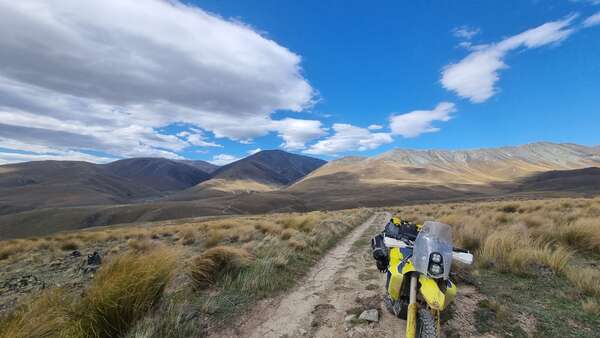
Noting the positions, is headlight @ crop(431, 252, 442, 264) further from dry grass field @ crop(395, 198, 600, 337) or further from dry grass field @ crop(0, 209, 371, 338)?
dry grass field @ crop(0, 209, 371, 338)

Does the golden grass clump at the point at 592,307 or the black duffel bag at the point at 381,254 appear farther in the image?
the black duffel bag at the point at 381,254

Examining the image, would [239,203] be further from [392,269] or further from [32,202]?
[32,202]

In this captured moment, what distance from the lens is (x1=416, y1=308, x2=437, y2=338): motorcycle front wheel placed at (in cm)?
302

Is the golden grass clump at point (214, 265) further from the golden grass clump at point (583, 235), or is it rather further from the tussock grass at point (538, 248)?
the golden grass clump at point (583, 235)

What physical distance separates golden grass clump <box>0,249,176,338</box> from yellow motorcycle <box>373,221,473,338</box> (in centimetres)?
353

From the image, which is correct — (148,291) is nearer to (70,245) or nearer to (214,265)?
(214,265)

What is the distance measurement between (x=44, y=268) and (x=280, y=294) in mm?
8797

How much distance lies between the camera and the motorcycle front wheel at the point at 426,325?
3018 millimetres

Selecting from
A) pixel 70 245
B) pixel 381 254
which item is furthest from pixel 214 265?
pixel 70 245

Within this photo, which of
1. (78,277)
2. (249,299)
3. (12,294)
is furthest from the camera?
(78,277)

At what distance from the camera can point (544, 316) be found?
4258 mm

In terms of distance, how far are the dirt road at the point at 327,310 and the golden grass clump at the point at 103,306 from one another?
51.5 inches

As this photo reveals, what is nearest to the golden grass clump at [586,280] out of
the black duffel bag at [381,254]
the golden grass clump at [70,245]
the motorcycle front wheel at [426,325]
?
the black duffel bag at [381,254]

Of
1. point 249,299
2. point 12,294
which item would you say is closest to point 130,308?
point 249,299
